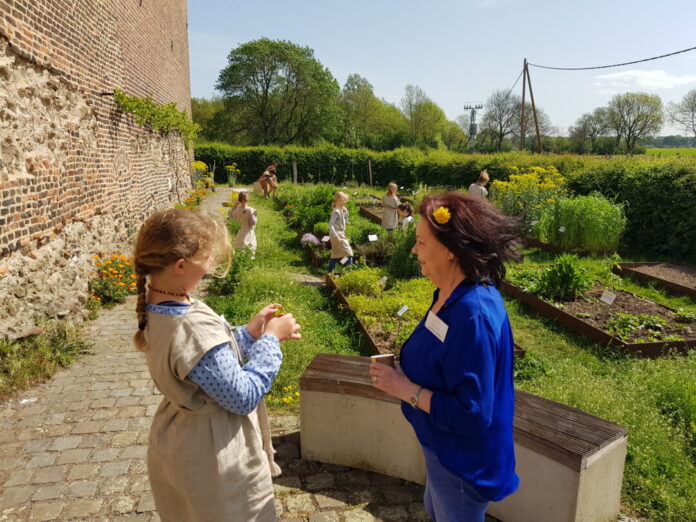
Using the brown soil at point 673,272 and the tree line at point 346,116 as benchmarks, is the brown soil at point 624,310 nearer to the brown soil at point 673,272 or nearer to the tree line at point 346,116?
the brown soil at point 673,272

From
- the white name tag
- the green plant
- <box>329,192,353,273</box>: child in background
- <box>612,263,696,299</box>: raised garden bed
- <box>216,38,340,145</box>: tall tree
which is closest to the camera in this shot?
the white name tag

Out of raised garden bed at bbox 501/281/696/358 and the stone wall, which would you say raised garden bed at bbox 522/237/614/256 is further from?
the stone wall

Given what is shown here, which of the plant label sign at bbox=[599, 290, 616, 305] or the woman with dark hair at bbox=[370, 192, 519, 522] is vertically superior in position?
the woman with dark hair at bbox=[370, 192, 519, 522]

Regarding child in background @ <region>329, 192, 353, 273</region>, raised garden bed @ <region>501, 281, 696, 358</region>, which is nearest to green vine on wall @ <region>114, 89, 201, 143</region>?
child in background @ <region>329, 192, 353, 273</region>

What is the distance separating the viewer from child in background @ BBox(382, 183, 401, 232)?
10.8m

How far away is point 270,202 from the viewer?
20250 mm

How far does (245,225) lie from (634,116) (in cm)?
6492

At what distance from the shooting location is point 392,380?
6.41 ft

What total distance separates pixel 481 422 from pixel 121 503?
2597 millimetres

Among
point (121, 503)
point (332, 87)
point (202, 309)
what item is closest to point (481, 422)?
point (202, 309)

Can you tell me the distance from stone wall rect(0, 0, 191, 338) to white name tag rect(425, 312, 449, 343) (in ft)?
16.7

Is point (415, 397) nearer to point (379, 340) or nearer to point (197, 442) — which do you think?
point (197, 442)

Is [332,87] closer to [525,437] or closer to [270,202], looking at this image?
[270,202]

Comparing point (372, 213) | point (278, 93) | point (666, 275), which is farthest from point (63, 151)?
point (278, 93)
